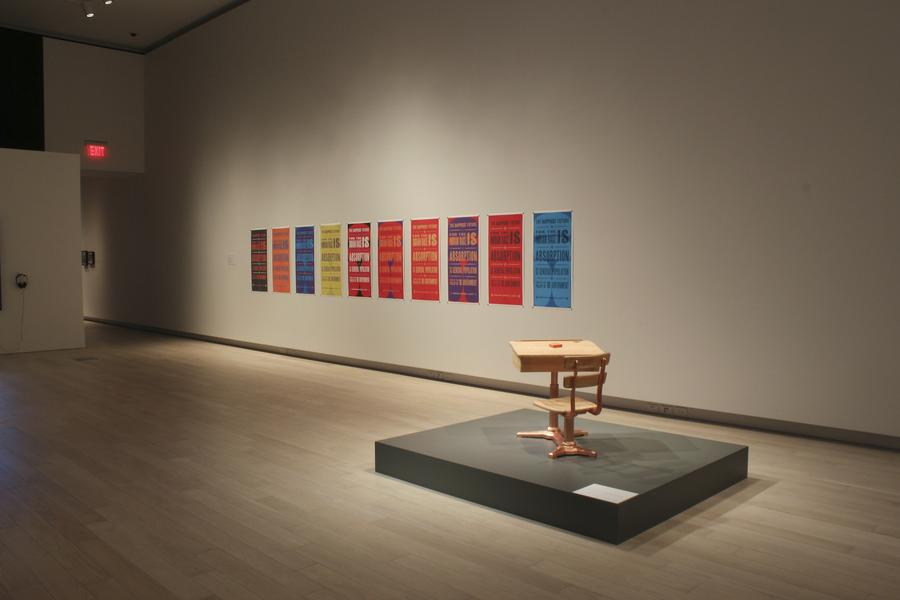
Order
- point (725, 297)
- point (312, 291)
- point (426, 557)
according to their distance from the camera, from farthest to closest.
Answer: point (312, 291) < point (725, 297) < point (426, 557)

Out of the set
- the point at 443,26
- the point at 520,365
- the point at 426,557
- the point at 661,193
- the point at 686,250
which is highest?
the point at 443,26

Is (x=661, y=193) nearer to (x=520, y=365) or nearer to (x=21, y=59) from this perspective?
(x=520, y=365)

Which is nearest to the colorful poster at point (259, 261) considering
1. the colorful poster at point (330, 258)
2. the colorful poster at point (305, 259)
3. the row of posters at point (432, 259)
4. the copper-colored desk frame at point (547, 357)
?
the row of posters at point (432, 259)

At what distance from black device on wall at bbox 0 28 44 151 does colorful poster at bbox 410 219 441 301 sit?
775 centimetres

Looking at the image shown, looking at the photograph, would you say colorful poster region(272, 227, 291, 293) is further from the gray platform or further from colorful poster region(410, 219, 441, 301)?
the gray platform

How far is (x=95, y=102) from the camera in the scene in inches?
518

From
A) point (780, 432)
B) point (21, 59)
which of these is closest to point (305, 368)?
point (780, 432)

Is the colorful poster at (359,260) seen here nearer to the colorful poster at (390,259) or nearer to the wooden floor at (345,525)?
the colorful poster at (390,259)

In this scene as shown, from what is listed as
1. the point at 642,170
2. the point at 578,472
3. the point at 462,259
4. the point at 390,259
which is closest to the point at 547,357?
the point at 578,472

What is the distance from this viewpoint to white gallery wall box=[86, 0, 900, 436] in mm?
5414

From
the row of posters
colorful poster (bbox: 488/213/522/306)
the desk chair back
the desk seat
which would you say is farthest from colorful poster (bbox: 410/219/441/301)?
the desk chair back

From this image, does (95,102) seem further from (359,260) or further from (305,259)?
(359,260)

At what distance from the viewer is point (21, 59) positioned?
1237 cm

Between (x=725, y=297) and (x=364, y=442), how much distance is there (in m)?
3.03
